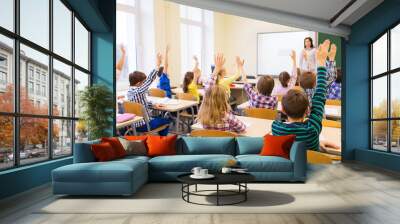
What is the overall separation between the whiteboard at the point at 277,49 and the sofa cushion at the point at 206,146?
12.7 ft

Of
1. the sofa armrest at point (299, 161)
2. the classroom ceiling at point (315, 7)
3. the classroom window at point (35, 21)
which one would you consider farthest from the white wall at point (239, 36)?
the classroom window at point (35, 21)

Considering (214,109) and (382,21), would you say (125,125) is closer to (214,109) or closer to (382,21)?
(214,109)

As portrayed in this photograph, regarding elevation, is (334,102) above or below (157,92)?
below

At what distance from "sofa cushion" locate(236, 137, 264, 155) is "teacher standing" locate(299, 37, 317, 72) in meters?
3.94

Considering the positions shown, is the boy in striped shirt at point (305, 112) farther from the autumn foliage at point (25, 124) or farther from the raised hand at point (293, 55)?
the autumn foliage at point (25, 124)

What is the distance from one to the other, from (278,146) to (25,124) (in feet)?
11.8

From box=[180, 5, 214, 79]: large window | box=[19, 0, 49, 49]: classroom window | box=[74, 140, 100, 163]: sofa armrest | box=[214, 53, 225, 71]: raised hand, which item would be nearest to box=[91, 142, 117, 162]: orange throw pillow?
box=[74, 140, 100, 163]: sofa armrest

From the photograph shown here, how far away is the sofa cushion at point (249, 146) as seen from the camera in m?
6.95

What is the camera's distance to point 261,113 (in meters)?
9.70

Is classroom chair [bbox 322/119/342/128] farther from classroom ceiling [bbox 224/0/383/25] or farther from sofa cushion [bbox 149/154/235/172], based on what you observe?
sofa cushion [bbox 149/154/235/172]

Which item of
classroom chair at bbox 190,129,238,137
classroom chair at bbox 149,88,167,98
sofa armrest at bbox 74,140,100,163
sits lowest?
sofa armrest at bbox 74,140,100,163

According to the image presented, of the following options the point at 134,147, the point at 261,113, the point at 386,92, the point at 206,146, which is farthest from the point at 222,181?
the point at 386,92

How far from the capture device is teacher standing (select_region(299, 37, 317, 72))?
34.1ft

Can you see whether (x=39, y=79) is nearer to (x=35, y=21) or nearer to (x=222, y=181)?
(x=35, y=21)
